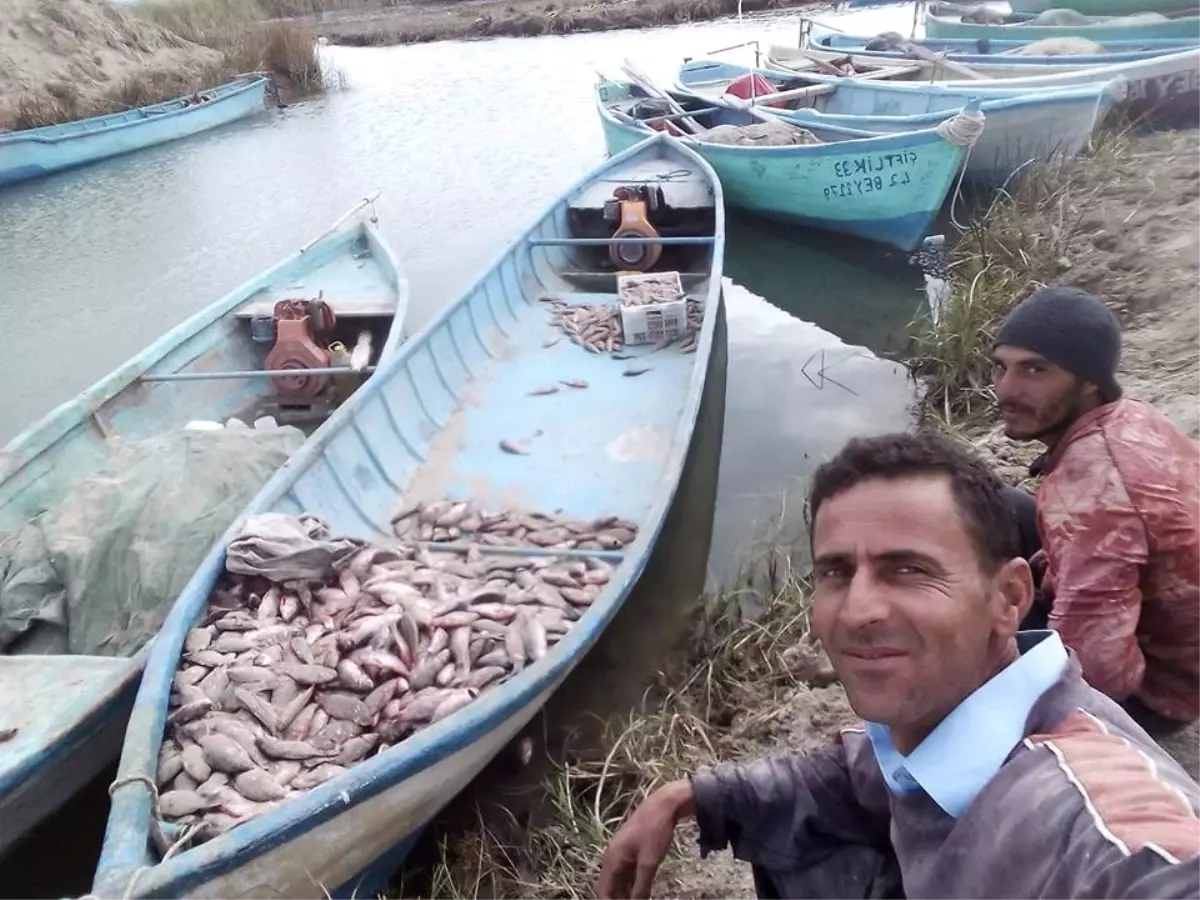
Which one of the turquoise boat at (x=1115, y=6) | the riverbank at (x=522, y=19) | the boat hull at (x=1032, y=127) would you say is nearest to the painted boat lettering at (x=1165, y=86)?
the boat hull at (x=1032, y=127)

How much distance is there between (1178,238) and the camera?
22.9ft

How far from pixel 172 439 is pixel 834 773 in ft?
14.8

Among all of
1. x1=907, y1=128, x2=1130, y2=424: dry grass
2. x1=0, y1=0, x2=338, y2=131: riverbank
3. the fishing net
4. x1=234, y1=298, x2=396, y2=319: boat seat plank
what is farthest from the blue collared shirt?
x1=0, y1=0, x2=338, y2=131: riverbank

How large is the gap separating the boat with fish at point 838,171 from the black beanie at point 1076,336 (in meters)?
6.60

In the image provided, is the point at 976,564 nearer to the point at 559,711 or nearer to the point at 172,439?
the point at 559,711

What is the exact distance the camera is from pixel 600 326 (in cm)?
768

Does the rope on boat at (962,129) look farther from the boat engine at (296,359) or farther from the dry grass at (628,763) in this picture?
the boat engine at (296,359)

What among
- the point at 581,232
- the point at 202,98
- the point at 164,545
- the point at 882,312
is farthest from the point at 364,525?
the point at 202,98

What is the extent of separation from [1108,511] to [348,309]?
649 cm

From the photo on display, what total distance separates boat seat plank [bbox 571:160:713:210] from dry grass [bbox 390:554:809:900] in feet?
17.8

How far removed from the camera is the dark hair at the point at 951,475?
1.56m

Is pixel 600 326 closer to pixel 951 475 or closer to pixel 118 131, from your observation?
pixel 951 475

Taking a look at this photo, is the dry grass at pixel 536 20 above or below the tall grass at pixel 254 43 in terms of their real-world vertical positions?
below

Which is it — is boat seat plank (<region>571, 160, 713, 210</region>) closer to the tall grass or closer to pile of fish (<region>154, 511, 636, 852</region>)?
pile of fish (<region>154, 511, 636, 852</region>)
